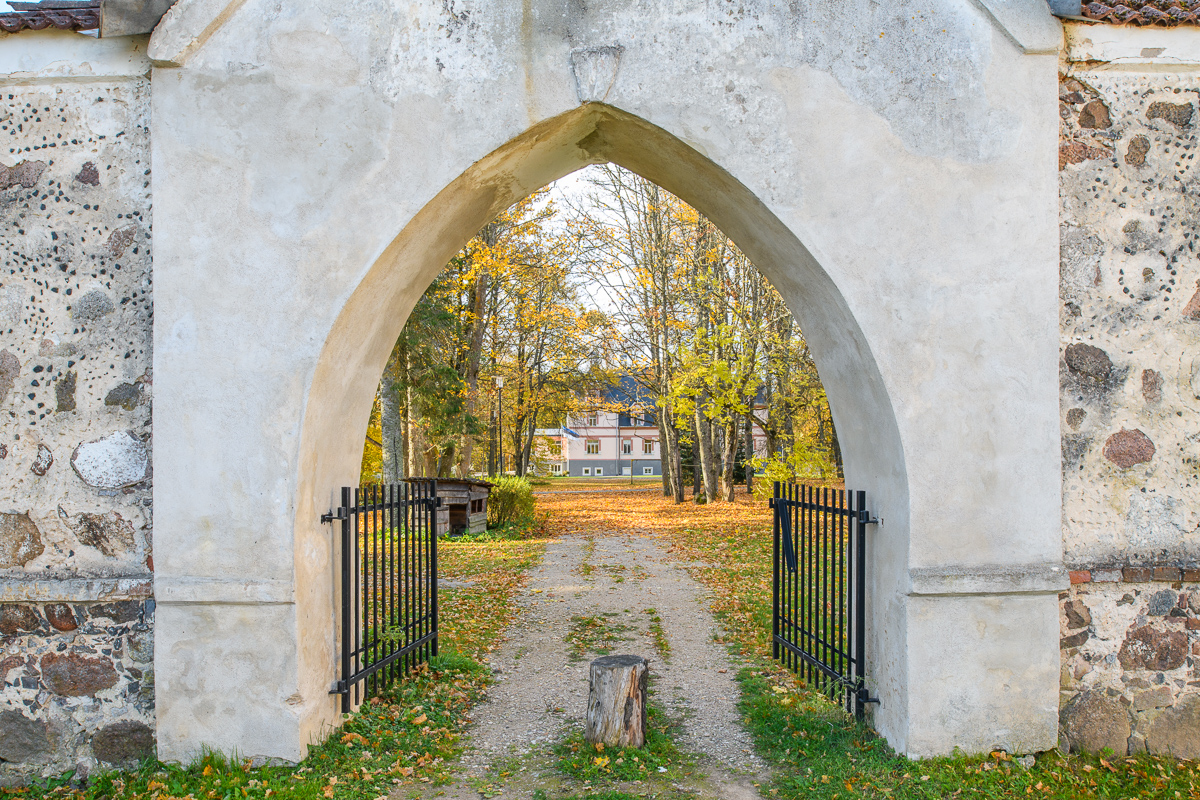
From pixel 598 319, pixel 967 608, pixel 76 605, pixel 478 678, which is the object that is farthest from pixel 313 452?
pixel 598 319

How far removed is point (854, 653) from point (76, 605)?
477 cm

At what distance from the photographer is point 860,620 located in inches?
194

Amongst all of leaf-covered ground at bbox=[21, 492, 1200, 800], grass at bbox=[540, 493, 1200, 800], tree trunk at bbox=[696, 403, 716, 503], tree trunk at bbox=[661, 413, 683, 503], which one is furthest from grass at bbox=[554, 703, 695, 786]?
tree trunk at bbox=[661, 413, 683, 503]

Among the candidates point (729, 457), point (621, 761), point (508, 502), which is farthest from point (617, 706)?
point (729, 457)

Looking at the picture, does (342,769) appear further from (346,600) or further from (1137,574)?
(1137,574)

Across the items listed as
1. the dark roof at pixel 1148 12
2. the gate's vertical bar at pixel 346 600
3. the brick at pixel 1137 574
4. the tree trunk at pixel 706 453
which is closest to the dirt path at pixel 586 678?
the gate's vertical bar at pixel 346 600

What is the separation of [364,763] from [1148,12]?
20.7 ft

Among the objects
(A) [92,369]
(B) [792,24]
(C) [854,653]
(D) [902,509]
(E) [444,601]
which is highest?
(B) [792,24]

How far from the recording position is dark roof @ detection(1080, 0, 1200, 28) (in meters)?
4.49

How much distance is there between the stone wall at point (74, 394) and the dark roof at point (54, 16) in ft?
0.33

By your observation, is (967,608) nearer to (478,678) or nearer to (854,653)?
(854,653)

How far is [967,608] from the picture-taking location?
14.6 ft


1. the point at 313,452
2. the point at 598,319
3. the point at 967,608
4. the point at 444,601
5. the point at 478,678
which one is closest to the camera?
the point at 967,608

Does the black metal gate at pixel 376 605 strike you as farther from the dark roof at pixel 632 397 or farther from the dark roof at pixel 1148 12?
the dark roof at pixel 632 397
